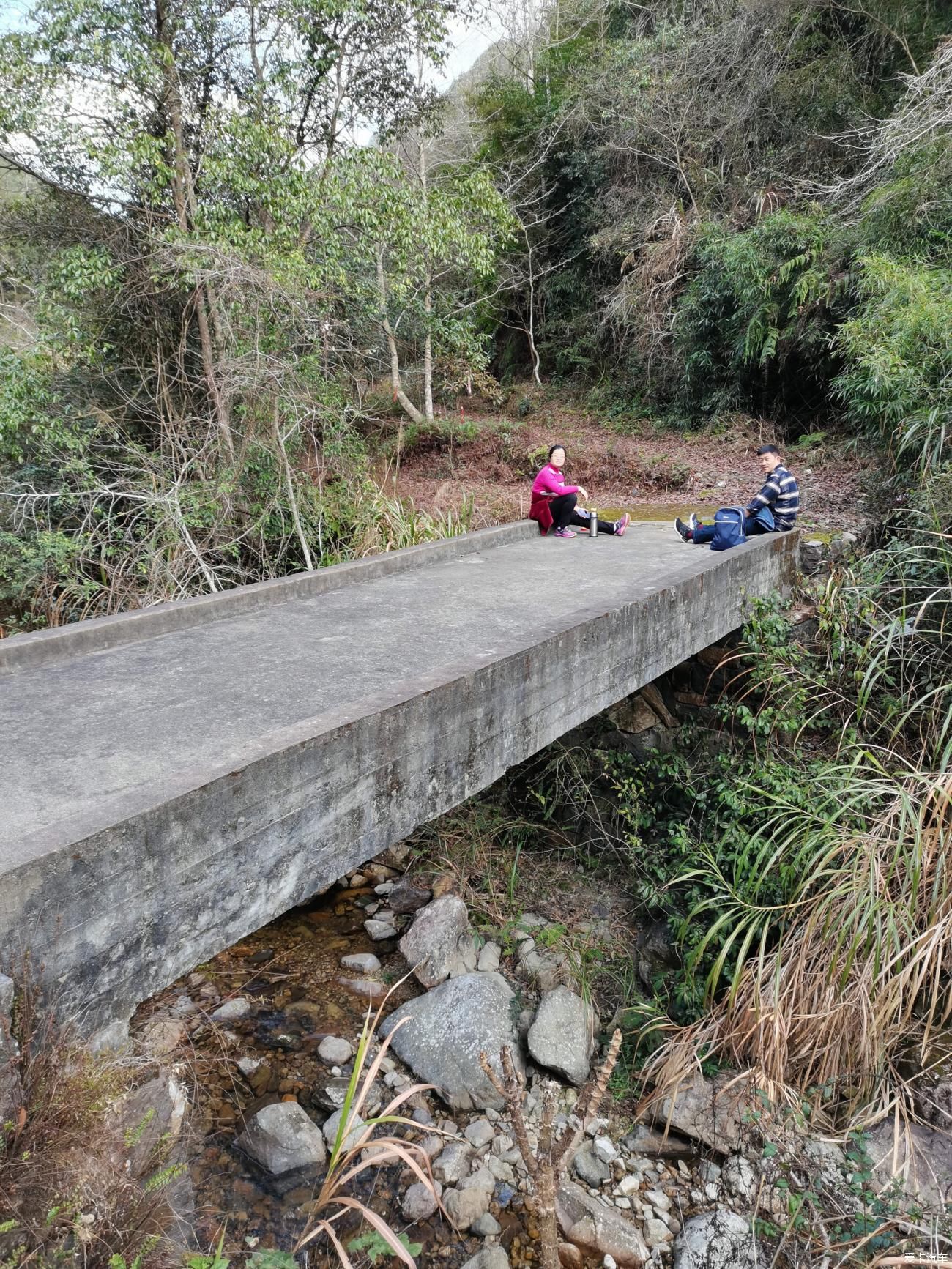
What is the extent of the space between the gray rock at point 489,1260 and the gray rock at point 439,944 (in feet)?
4.70

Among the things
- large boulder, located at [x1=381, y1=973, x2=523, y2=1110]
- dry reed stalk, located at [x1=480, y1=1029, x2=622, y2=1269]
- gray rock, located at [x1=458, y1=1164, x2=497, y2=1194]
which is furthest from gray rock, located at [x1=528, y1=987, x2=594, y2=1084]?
dry reed stalk, located at [x1=480, y1=1029, x2=622, y2=1269]

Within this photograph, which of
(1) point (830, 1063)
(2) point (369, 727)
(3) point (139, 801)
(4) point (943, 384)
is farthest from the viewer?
(4) point (943, 384)

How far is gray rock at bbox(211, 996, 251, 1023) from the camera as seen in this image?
413cm

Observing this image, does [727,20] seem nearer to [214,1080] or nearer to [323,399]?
[323,399]

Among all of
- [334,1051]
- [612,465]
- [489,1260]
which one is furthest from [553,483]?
[612,465]

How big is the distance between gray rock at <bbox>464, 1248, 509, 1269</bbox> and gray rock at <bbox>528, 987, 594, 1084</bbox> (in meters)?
0.98

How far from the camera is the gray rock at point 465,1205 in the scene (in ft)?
11.0

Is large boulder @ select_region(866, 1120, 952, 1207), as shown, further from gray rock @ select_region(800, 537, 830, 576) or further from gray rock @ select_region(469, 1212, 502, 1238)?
gray rock @ select_region(800, 537, 830, 576)

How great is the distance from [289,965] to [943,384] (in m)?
6.25

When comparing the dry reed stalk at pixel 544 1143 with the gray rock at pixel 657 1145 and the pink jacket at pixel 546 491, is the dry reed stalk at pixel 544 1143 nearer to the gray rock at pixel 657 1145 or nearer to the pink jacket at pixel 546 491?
the gray rock at pixel 657 1145

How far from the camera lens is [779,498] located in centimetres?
644

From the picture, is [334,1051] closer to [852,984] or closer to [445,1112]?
[445,1112]

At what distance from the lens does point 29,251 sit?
842cm

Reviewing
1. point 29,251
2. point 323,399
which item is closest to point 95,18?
point 29,251
